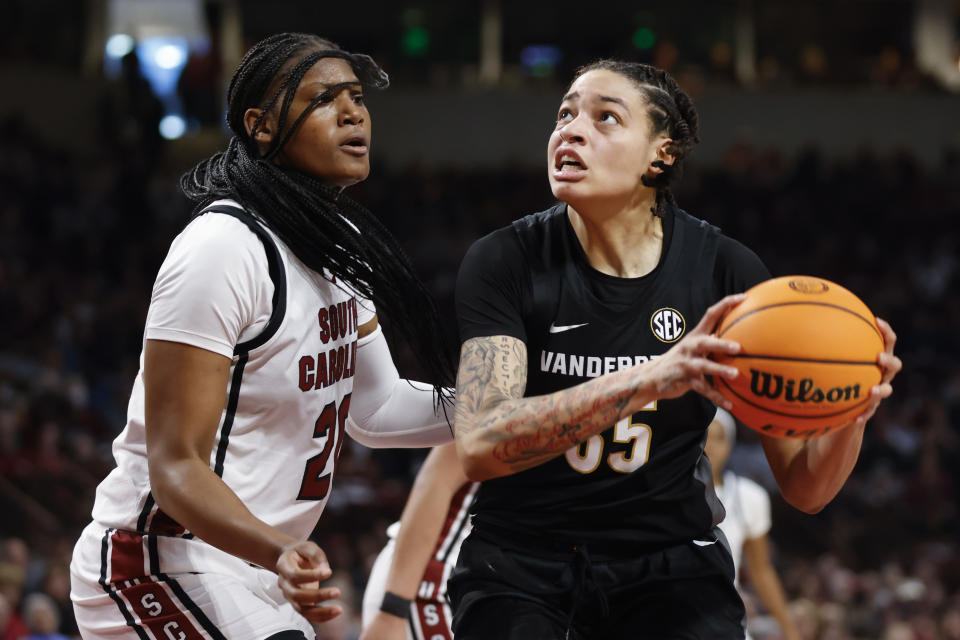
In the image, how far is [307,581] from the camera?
2.14 meters

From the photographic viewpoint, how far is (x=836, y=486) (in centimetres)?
276

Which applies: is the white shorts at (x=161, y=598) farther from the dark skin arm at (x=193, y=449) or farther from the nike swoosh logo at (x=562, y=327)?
the nike swoosh logo at (x=562, y=327)

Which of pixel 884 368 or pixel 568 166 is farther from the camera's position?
pixel 568 166

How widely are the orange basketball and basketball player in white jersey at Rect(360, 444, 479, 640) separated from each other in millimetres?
1402

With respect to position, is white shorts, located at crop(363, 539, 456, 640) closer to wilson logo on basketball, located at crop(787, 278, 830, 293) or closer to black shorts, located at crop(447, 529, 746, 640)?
black shorts, located at crop(447, 529, 746, 640)

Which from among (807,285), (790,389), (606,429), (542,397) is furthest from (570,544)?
(807,285)

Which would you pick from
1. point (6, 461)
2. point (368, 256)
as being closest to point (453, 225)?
point (6, 461)

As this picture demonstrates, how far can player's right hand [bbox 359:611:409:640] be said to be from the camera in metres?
3.46

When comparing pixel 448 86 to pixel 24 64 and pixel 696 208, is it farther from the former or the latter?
pixel 24 64

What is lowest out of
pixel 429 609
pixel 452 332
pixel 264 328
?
pixel 429 609

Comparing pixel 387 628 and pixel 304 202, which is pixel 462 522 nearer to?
pixel 387 628

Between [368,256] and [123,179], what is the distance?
12.4 m

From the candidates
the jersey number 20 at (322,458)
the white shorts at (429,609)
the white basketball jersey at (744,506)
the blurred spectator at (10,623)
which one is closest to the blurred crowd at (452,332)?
the blurred spectator at (10,623)

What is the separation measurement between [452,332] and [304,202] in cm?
216
